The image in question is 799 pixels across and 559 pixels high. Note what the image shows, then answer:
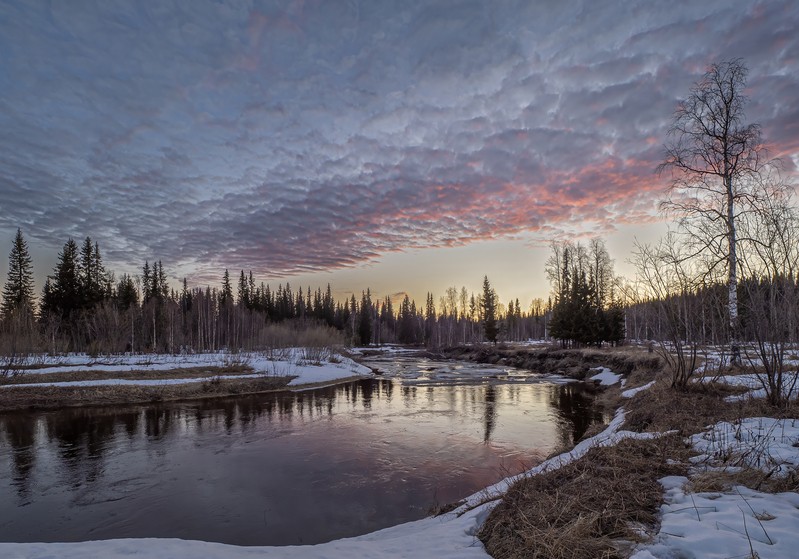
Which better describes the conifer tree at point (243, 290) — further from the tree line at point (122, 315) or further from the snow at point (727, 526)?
the snow at point (727, 526)

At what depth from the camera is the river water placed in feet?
27.5

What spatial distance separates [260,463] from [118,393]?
690 inches

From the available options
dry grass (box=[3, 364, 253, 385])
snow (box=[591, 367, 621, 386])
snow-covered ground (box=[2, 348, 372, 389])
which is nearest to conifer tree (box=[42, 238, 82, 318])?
snow-covered ground (box=[2, 348, 372, 389])

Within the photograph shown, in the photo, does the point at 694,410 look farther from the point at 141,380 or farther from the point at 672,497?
the point at 141,380

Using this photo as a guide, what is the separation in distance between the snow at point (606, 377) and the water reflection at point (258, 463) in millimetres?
6401

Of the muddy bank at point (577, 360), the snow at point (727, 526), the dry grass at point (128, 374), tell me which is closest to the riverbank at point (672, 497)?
the snow at point (727, 526)

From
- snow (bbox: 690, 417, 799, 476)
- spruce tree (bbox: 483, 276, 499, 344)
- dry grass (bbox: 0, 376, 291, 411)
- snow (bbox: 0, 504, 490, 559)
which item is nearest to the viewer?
snow (bbox: 0, 504, 490, 559)

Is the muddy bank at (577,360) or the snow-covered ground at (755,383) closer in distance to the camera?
the snow-covered ground at (755,383)

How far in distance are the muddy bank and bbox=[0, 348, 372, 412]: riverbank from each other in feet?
62.3

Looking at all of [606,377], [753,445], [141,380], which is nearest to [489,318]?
[606,377]

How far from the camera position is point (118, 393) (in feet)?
80.2

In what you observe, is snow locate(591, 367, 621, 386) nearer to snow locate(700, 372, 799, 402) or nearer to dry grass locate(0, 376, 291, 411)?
snow locate(700, 372, 799, 402)

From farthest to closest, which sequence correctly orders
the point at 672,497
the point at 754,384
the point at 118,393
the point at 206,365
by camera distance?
the point at 206,365
the point at 118,393
the point at 754,384
the point at 672,497

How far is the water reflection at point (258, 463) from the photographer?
27.6 feet
